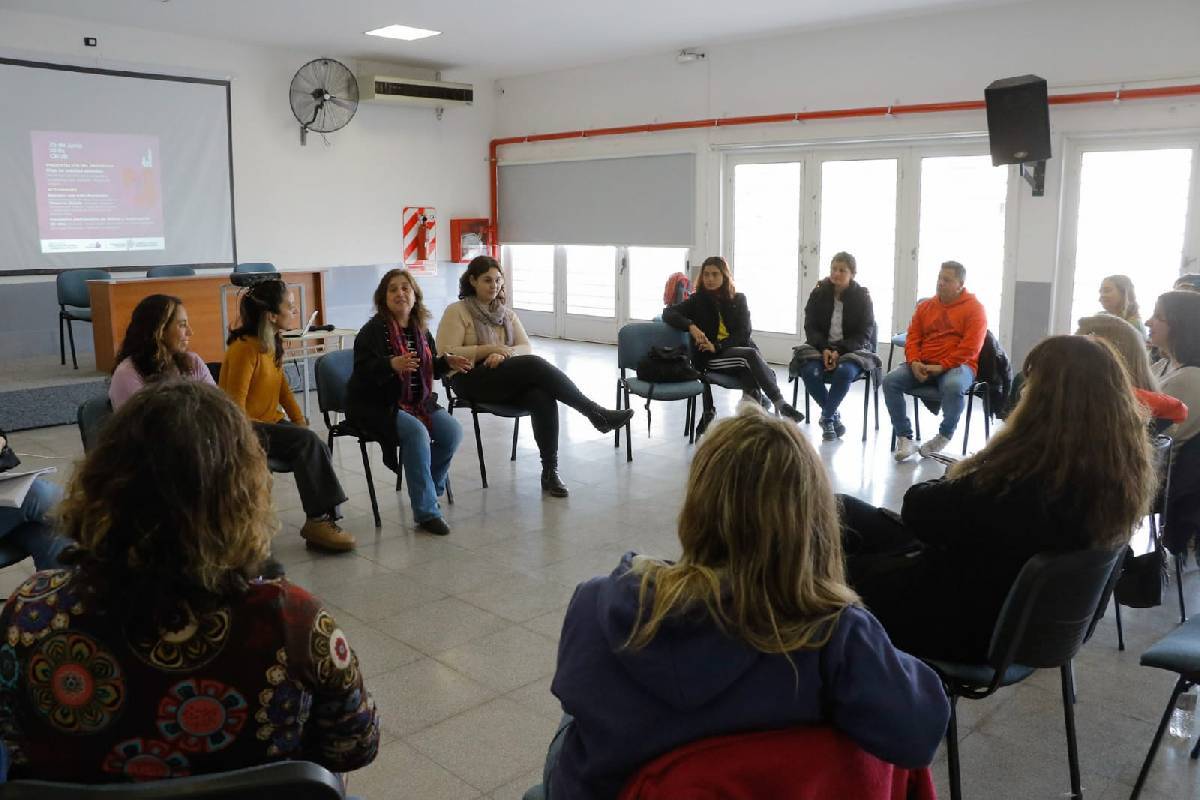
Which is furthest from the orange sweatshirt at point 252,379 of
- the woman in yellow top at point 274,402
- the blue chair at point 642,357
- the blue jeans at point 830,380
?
the blue jeans at point 830,380

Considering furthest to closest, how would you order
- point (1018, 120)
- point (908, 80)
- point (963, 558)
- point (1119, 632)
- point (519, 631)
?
point (908, 80)
point (1018, 120)
point (519, 631)
point (1119, 632)
point (963, 558)

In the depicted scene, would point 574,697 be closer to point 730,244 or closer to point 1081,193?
point 1081,193

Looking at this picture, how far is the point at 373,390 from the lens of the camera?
4.34m

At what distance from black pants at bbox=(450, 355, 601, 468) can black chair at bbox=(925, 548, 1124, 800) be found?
2.93 meters

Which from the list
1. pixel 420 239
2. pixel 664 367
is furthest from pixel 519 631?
pixel 420 239

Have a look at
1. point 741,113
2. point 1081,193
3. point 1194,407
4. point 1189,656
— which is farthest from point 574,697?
point 741,113

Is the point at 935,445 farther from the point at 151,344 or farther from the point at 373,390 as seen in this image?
the point at 151,344

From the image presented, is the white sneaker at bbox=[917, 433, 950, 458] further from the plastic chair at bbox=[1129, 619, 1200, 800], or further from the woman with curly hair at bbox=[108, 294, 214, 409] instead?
the woman with curly hair at bbox=[108, 294, 214, 409]

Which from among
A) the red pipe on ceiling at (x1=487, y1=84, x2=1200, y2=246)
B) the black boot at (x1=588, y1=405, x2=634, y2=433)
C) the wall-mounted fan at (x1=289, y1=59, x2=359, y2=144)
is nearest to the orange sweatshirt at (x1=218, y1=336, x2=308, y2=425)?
the black boot at (x1=588, y1=405, x2=634, y2=433)

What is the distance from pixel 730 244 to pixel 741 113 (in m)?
1.14

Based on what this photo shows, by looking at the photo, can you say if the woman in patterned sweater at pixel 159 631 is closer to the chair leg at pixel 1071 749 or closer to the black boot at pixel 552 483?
the chair leg at pixel 1071 749

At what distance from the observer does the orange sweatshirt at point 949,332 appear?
5727 mm

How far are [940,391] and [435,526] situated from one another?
300 centimetres

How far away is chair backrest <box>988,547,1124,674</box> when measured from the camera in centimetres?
201
